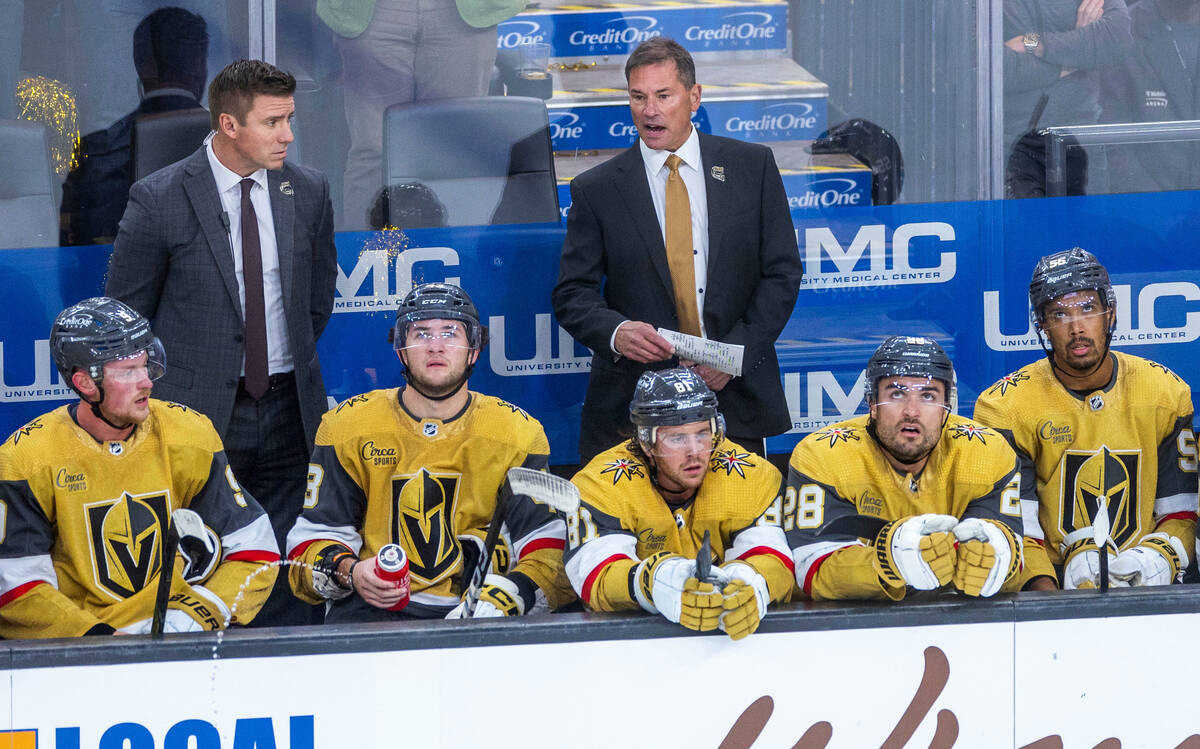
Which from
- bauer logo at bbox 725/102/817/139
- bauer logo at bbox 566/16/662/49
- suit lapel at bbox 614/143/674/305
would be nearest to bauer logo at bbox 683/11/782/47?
bauer logo at bbox 566/16/662/49

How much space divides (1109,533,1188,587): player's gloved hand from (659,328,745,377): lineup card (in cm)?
117

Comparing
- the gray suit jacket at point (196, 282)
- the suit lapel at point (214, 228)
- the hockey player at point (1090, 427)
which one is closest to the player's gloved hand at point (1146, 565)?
the hockey player at point (1090, 427)

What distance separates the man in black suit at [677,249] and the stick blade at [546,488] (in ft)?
2.69

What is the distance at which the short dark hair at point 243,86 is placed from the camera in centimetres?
425

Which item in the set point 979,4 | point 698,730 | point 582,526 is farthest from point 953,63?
point 698,730

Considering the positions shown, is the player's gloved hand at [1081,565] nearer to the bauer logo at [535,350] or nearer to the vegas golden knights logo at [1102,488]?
the vegas golden knights logo at [1102,488]

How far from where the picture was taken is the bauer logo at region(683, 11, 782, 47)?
5129mm

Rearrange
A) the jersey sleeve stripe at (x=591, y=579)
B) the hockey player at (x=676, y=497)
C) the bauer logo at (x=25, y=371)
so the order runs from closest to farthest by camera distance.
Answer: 1. the jersey sleeve stripe at (x=591, y=579)
2. the hockey player at (x=676, y=497)
3. the bauer logo at (x=25, y=371)

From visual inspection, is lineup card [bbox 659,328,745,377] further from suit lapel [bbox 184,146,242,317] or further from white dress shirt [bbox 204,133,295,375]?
suit lapel [bbox 184,146,242,317]

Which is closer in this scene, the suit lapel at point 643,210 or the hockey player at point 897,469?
the hockey player at point 897,469

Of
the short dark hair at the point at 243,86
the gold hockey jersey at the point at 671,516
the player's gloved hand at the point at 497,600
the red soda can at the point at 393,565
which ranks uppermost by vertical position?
the short dark hair at the point at 243,86

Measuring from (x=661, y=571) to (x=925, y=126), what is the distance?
261cm

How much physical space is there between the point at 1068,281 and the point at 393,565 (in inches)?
81.9

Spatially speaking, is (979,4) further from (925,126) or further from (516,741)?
(516,741)
